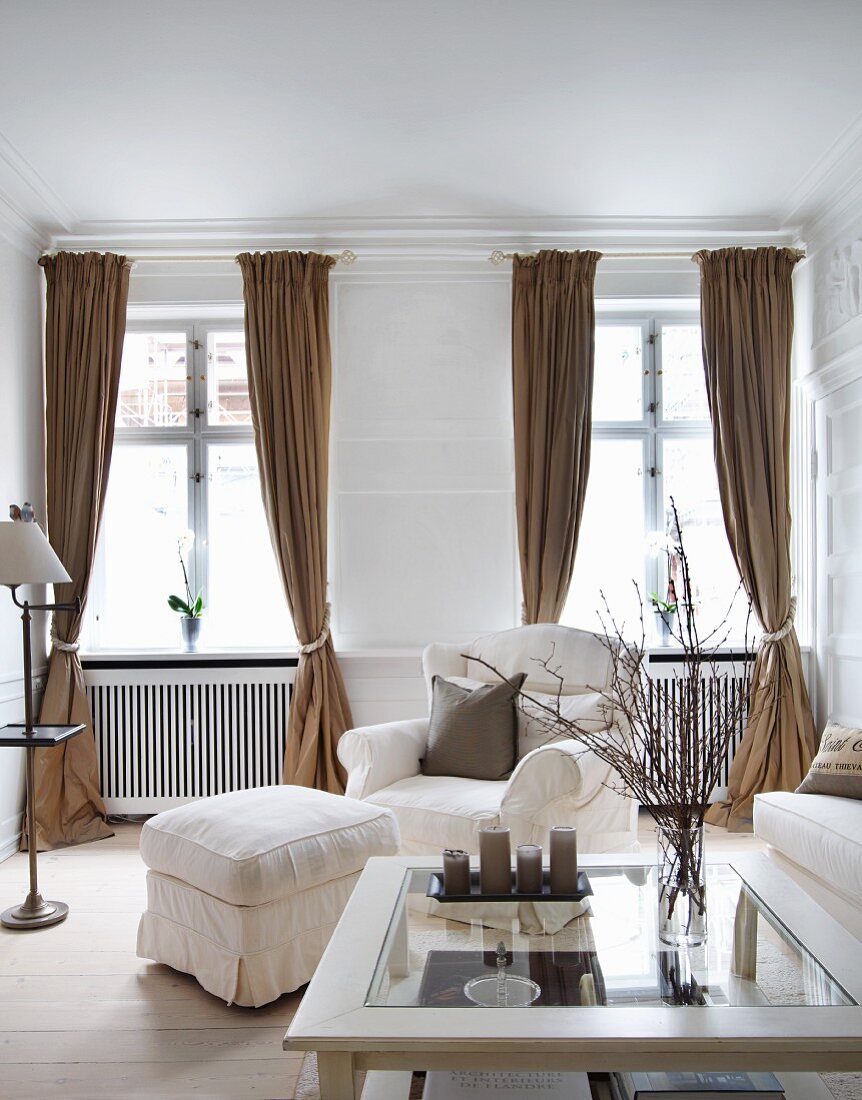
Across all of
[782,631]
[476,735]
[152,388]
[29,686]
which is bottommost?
[476,735]

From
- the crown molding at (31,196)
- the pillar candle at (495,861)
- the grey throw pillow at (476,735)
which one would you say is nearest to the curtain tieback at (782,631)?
the grey throw pillow at (476,735)

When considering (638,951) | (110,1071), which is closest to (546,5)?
(638,951)

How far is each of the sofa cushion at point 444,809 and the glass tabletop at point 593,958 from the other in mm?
721

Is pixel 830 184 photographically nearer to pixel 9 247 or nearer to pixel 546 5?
pixel 546 5

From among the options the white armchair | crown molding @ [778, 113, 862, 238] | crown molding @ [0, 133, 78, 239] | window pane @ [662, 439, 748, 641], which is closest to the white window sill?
the white armchair

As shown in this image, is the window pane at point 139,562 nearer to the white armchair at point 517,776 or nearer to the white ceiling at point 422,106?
the white ceiling at point 422,106

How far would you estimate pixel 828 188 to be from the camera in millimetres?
3889

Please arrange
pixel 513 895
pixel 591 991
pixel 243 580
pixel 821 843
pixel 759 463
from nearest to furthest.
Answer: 1. pixel 591 991
2. pixel 513 895
3. pixel 821 843
4. pixel 759 463
5. pixel 243 580

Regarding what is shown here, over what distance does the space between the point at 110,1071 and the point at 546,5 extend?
3.06 m

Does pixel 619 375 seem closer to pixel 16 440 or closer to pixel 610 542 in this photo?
pixel 610 542

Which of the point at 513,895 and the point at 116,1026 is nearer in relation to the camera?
the point at 513,895

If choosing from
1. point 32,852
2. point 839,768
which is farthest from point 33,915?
point 839,768

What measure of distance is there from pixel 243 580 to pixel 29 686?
147 cm

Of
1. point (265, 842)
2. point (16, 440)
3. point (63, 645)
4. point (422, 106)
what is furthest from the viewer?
point (63, 645)
